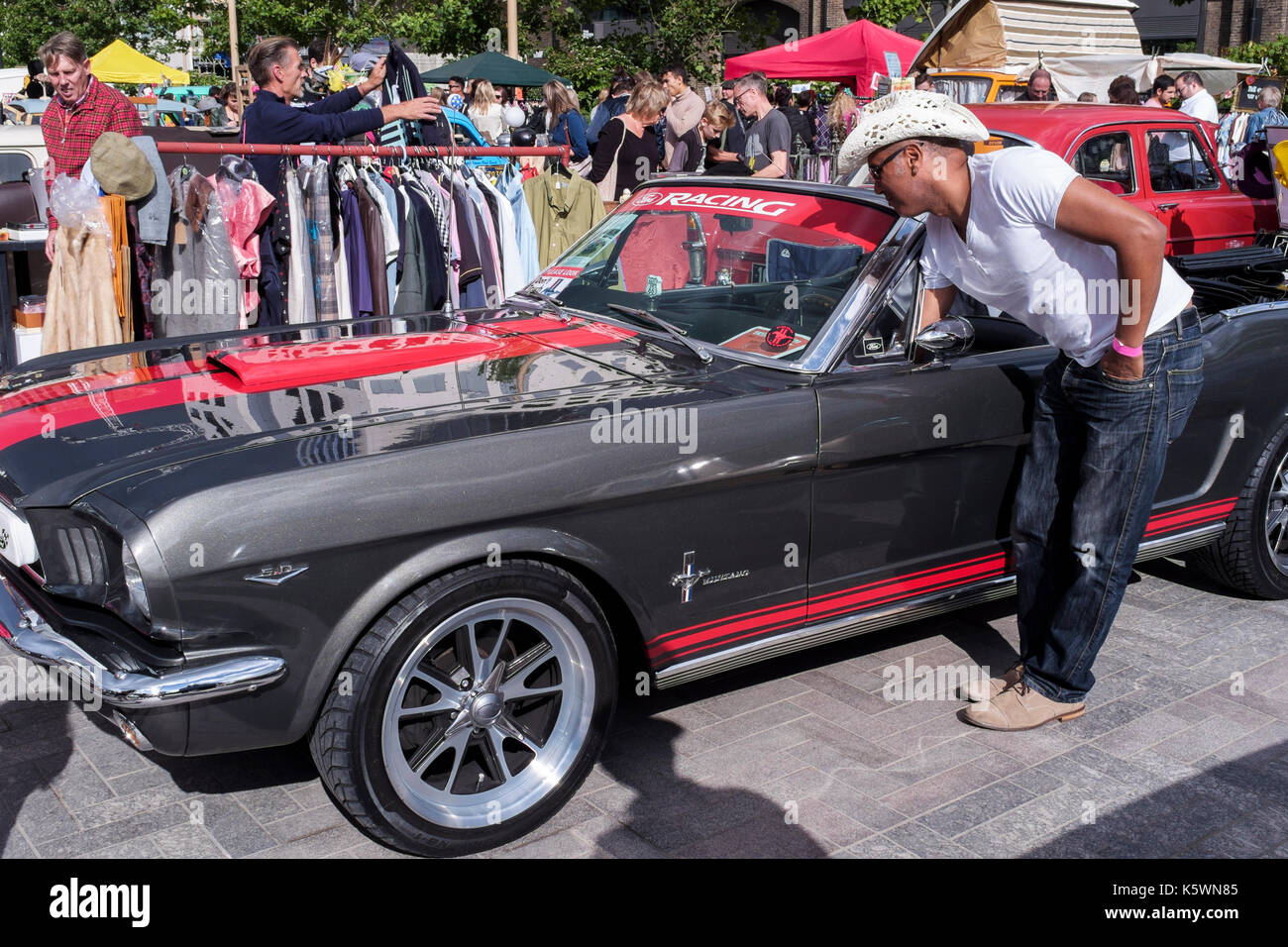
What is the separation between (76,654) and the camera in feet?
8.50

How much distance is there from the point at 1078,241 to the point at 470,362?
175 cm

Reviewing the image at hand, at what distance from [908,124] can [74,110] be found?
492 cm

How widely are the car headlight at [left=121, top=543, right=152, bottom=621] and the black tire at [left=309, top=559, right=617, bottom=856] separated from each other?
1.46ft

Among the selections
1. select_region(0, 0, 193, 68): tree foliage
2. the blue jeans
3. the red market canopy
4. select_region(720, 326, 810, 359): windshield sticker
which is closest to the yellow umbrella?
select_region(0, 0, 193, 68): tree foliage

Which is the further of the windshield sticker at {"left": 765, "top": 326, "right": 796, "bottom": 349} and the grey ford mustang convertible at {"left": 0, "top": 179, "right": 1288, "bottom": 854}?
the windshield sticker at {"left": 765, "top": 326, "right": 796, "bottom": 349}

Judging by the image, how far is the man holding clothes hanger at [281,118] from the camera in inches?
233

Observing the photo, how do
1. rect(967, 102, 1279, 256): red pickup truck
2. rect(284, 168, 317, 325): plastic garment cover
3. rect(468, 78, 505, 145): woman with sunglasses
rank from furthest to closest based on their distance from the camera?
rect(468, 78, 505, 145): woman with sunglasses, rect(967, 102, 1279, 256): red pickup truck, rect(284, 168, 317, 325): plastic garment cover

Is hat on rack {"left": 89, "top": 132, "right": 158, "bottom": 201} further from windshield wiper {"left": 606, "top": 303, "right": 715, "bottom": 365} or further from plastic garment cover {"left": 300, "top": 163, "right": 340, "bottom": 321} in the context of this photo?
windshield wiper {"left": 606, "top": 303, "right": 715, "bottom": 365}

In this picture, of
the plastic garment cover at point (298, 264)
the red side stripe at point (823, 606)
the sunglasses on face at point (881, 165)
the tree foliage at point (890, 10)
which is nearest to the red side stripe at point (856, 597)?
the red side stripe at point (823, 606)

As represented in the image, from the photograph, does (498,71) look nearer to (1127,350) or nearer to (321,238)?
(321,238)

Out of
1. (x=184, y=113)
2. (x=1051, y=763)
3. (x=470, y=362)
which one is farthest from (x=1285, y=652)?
(x=184, y=113)

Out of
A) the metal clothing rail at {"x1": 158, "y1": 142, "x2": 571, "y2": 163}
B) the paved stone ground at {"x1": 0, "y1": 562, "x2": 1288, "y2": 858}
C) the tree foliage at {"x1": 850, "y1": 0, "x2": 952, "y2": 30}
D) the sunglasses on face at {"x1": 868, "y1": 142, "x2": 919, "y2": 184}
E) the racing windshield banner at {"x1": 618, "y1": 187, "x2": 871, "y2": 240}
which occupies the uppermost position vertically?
the tree foliage at {"x1": 850, "y1": 0, "x2": 952, "y2": 30}

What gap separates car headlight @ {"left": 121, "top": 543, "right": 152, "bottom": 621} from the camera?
2502mm
